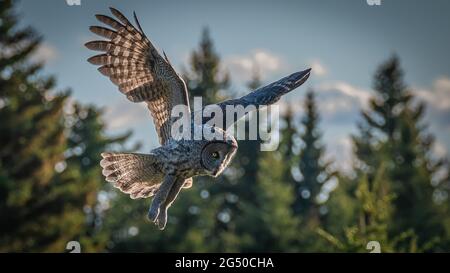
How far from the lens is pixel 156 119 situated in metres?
8.33

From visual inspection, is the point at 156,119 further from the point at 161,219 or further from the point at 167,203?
the point at 161,219

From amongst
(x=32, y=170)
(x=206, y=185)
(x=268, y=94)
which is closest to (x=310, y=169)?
(x=206, y=185)

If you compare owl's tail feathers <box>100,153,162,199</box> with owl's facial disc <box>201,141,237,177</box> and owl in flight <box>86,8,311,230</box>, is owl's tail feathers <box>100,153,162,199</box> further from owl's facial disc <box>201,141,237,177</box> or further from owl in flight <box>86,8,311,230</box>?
owl's facial disc <box>201,141,237,177</box>

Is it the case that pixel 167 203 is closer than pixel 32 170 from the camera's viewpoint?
Yes

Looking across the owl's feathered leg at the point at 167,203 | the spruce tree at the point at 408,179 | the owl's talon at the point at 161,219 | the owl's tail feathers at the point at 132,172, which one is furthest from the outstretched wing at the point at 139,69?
the spruce tree at the point at 408,179

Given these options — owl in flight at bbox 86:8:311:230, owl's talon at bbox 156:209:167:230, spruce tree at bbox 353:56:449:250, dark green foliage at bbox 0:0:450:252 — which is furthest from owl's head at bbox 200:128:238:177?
spruce tree at bbox 353:56:449:250

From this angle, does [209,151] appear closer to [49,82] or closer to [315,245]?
[315,245]

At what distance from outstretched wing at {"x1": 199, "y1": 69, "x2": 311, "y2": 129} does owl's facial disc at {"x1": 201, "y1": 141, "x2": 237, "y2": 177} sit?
0.89 meters

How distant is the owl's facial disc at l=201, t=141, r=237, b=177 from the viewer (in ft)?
23.2

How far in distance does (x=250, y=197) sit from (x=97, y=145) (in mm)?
7686

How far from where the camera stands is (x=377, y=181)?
17203 millimetres

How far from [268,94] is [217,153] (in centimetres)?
165

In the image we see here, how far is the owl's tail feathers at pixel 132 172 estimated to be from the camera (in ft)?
25.6

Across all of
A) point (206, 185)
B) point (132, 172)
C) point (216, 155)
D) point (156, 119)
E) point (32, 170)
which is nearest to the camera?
point (216, 155)
